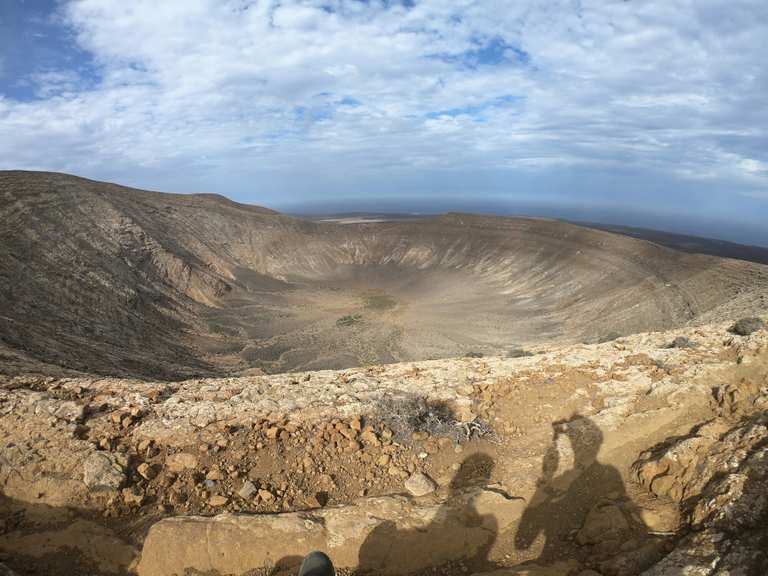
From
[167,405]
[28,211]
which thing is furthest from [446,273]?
[167,405]

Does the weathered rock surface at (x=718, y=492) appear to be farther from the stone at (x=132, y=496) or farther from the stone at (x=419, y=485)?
the stone at (x=132, y=496)

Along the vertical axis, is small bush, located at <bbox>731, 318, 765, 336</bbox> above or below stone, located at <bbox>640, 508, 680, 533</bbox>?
above

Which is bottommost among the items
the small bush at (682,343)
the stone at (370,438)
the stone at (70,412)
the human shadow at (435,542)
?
the human shadow at (435,542)

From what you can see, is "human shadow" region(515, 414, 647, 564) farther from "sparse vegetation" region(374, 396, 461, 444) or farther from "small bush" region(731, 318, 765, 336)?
"small bush" region(731, 318, 765, 336)

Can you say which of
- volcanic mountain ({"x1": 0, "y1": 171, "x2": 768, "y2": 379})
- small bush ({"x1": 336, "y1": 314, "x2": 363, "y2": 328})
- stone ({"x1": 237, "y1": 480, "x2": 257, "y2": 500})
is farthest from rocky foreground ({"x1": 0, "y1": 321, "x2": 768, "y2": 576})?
small bush ({"x1": 336, "y1": 314, "x2": 363, "y2": 328})

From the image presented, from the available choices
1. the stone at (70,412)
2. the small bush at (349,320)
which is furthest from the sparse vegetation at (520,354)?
the small bush at (349,320)

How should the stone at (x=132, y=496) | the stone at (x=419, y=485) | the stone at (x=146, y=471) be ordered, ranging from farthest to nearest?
the stone at (x=419, y=485)
the stone at (x=146, y=471)
the stone at (x=132, y=496)
